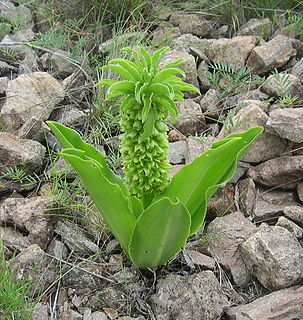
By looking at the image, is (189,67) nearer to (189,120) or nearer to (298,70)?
(189,120)

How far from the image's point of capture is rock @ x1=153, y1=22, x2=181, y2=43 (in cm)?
354

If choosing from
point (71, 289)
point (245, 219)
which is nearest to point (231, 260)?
point (245, 219)

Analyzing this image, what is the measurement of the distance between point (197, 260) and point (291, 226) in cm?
46

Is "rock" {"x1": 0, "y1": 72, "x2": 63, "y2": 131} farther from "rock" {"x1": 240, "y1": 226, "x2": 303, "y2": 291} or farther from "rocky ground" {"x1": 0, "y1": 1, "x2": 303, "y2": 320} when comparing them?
"rock" {"x1": 240, "y1": 226, "x2": 303, "y2": 291}

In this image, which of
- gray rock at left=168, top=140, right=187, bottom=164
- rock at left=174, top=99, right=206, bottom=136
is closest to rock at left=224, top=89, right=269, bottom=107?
rock at left=174, top=99, right=206, bottom=136

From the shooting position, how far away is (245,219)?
2381mm

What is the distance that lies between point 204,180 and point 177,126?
914mm

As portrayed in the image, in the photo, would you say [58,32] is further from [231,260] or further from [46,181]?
[231,260]

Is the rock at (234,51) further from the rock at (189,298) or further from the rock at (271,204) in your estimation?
the rock at (189,298)

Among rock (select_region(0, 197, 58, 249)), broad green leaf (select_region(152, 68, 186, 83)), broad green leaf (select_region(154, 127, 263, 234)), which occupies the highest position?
broad green leaf (select_region(152, 68, 186, 83))

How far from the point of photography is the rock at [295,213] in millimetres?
2311

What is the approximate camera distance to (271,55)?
126 inches

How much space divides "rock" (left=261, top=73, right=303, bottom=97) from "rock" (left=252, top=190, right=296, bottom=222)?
0.63 m

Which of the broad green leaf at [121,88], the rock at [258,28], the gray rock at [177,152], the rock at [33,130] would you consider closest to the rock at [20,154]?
the rock at [33,130]
